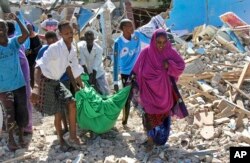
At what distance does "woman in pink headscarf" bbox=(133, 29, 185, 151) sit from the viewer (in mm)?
5078

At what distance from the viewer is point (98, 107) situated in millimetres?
5496

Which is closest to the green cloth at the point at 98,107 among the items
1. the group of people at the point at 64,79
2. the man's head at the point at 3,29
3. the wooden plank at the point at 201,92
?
the group of people at the point at 64,79

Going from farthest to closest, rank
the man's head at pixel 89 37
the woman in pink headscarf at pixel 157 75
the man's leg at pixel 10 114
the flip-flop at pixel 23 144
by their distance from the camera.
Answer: the man's head at pixel 89 37 → the flip-flop at pixel 23 144 → the man's leg at pixel 10 114 → the woman in pink headscarf at pixel 157 75

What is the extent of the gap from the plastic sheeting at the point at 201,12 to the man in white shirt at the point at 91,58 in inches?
280

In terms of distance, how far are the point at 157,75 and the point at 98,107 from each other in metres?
0.92

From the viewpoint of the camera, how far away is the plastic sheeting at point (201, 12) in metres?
12.7

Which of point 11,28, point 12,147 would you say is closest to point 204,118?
point 12,147

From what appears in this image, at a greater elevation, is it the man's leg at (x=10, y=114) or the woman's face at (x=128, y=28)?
the woman's face at (x=128, y=28)

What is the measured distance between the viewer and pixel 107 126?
5582mm

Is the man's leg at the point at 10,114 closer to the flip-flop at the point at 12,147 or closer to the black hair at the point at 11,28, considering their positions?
the flip-flop at the point at 12,147

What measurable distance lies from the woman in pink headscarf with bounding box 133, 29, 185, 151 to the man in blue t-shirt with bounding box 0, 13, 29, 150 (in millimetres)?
1445

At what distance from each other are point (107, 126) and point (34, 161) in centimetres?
103

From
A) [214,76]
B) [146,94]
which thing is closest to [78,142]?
[146,94]

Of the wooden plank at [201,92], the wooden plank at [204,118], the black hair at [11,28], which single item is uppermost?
the black hair at [11,28]
